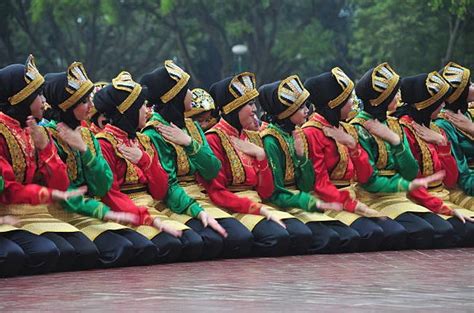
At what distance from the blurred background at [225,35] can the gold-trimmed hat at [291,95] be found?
22.9 m

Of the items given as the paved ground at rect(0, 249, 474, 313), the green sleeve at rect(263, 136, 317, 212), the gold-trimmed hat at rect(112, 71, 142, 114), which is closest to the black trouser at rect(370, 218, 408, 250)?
the green sleeve at rect(263, 136, 317, 212)

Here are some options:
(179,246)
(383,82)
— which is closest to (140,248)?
(179,246)

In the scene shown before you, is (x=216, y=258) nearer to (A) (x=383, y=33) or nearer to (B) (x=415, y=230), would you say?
(B) (x=415, y=230)

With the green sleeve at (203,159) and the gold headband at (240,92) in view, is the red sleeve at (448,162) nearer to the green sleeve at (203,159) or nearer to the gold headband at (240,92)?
the gold headband at (240,92)

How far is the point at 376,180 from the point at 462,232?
3.52 ft

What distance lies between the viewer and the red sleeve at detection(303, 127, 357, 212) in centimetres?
1409

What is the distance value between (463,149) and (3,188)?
5597 mm

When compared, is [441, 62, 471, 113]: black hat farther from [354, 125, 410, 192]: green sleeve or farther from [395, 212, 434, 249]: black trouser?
[395, 212, 434, 249]: black trouser

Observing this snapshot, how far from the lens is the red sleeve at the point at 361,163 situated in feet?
46.5

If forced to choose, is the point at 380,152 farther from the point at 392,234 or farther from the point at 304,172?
the point at 304,172

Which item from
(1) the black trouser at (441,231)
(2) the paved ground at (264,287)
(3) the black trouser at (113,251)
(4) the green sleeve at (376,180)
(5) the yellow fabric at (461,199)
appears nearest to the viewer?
(2) the paved ground at (264,287)

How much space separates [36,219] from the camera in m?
12.0

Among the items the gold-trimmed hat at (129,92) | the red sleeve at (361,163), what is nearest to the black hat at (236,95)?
the red sleeve at (361,163)

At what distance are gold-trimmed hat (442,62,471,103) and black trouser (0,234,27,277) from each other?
18.2ft
